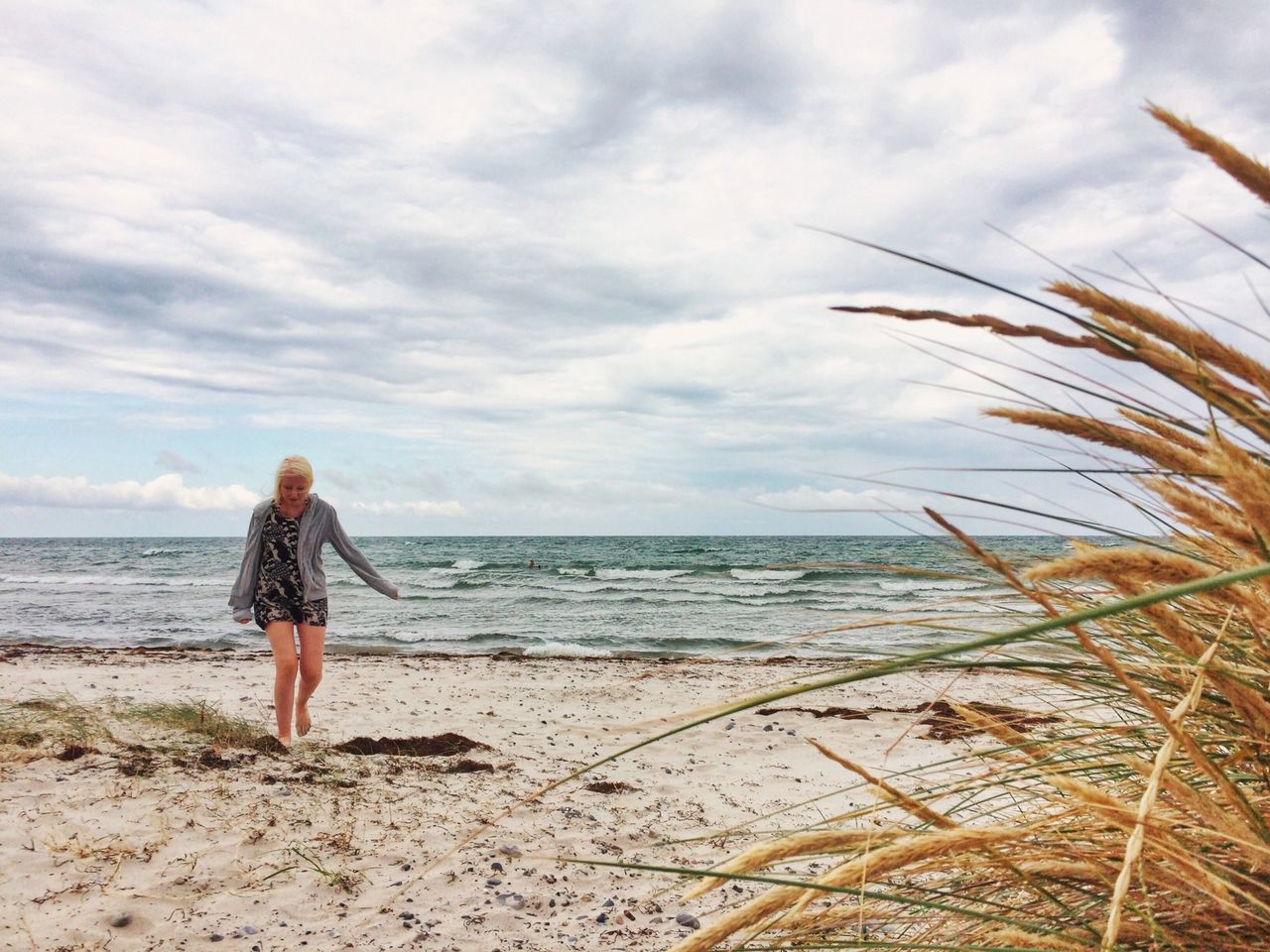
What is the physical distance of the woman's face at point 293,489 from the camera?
5930 millimetres

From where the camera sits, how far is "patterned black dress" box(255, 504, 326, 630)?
6.02m

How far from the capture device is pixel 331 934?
3311 mm

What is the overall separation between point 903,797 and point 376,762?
5409 millimetres

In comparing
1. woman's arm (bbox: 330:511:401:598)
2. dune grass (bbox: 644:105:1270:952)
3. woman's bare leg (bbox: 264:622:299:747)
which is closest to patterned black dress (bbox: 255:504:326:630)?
woman's bare leg (bbox: 264:622:299:747)

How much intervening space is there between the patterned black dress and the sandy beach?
0.99m

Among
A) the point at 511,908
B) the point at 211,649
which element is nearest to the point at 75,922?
the point at 511,908

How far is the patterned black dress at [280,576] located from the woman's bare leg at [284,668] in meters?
0.12

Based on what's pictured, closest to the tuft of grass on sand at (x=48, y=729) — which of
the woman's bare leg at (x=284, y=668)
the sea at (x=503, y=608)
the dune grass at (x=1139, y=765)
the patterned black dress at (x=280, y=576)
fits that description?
the woman's bare leg at (x=284, y=668)

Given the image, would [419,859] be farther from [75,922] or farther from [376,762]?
[376,762]

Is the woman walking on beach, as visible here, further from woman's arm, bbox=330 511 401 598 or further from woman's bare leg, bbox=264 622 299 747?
woman's arm, bbox=330 511 401 598

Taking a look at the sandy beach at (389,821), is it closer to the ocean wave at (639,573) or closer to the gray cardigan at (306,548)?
the gray cardigan at (306,548)

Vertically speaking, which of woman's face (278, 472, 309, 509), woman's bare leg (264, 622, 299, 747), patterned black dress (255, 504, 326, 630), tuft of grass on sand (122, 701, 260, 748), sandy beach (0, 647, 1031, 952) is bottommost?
sandy beach (0, 647, 1031, 952)

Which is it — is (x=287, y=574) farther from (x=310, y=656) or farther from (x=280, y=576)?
(x=310, y=656)

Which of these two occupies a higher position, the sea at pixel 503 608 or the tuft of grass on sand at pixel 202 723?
the tuft of grass on sand at pixel 202 723
